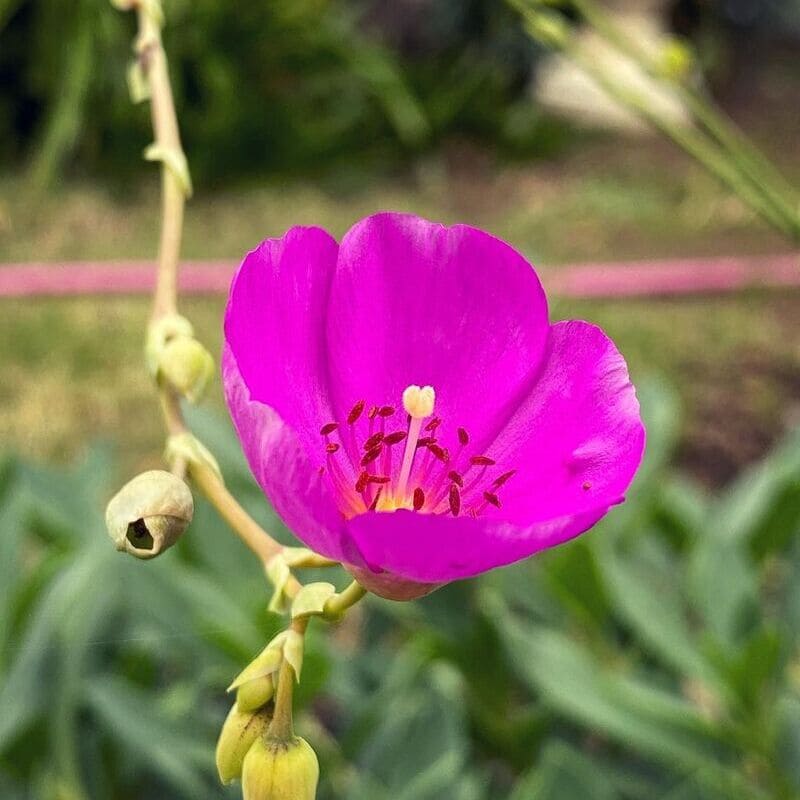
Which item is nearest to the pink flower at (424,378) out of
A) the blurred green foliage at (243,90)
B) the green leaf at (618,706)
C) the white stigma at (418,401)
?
the white stigma at (418,401)

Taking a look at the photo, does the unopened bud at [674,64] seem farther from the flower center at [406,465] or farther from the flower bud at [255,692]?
the flower bud at [255,692]

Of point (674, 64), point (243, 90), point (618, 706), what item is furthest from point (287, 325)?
point (243, 90)

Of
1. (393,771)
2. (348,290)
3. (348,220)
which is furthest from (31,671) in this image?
(348,220)

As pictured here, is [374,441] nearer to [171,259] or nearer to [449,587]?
[171,259]

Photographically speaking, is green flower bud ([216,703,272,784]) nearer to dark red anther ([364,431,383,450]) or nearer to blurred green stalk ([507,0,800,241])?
dark red anther ([364,431,383,450])

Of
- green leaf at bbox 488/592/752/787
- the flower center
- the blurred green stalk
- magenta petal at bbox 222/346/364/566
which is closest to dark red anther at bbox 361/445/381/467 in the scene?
the flower center

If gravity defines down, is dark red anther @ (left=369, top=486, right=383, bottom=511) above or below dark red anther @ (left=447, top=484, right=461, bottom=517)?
below

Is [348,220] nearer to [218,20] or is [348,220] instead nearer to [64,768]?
[218,20]
